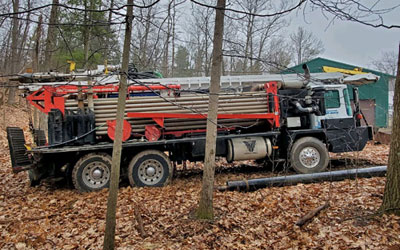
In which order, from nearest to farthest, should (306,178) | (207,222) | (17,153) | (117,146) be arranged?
(117,146)
(207,222)
(306,178)
(17,153)

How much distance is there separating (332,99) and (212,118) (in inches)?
213

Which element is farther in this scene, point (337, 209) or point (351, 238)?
point (337, 209)

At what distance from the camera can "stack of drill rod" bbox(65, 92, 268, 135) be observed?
23.1ft

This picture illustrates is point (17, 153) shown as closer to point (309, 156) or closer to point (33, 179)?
point (33, 179)

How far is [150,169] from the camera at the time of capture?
23.4 feet

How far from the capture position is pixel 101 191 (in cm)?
682

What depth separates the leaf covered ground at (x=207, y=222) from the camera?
4125 mm

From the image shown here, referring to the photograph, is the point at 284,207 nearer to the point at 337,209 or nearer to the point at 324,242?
the point at 337,209

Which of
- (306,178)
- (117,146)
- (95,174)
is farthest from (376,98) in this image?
(117,146)

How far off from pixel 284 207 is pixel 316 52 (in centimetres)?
3605

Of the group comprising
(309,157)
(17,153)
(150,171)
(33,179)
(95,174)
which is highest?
(309,157)

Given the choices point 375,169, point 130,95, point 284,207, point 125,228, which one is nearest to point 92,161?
point 130,95

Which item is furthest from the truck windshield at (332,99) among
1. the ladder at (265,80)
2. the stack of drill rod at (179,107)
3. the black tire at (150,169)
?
the black tire at (150,169)

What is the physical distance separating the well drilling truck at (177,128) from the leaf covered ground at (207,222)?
0.74 m
